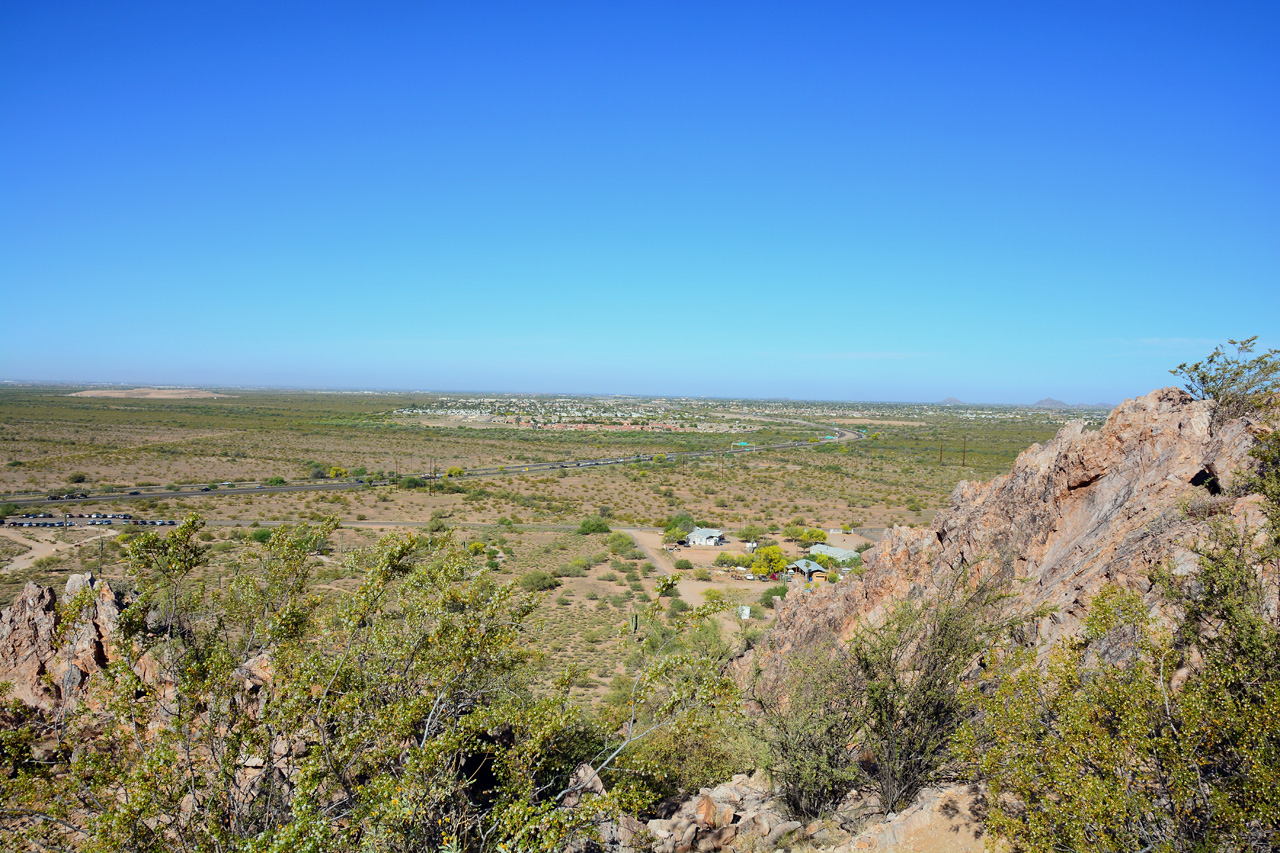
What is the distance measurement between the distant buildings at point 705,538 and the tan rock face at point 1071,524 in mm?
28480

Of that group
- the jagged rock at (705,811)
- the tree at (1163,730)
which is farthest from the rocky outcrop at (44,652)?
the tree at (1163,730)

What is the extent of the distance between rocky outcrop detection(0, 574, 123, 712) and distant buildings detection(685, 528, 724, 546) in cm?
3805

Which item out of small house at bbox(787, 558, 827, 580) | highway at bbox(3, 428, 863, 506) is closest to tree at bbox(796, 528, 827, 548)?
small house at bbox(787, 558, 827, 580)

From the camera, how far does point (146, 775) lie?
6348mm

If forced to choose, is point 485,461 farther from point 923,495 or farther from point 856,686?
point 856,686

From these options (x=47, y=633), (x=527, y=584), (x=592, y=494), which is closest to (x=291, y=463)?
(x=592, y=494)

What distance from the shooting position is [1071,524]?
15.3 m

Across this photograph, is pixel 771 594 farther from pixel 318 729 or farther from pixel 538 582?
pixel 318 729

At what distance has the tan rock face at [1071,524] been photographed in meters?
11.4

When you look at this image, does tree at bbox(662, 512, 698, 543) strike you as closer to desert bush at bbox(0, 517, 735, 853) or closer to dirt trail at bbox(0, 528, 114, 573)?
desert bush at bbox(0, 517, 735, 853)

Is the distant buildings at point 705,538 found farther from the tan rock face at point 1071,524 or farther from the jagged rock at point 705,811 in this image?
the jagged rock at point 705,811

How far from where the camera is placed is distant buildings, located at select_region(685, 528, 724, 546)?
48188 millimetres

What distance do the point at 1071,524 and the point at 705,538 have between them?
112 ft

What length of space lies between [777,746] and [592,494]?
58.2 meters
